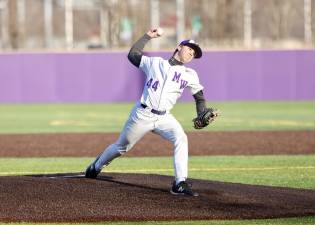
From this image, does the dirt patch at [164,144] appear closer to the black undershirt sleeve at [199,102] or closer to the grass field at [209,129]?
the grass field at [209,129]

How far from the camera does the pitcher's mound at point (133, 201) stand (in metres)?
8.27

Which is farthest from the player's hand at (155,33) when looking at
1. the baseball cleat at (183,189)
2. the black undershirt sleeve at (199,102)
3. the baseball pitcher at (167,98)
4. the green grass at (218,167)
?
the green grass at (218,167)

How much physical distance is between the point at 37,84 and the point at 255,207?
21.1 m

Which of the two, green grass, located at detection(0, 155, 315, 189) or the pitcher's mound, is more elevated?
the pitcher's mound

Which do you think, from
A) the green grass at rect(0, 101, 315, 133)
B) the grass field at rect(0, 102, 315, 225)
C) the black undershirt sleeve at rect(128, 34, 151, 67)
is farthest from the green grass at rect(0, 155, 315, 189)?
the green grass at rect(0, 101, 315, 133)

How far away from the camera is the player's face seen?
9.23 m

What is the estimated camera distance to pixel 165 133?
31.0 ft

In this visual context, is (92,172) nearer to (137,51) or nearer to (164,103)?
(164,103)

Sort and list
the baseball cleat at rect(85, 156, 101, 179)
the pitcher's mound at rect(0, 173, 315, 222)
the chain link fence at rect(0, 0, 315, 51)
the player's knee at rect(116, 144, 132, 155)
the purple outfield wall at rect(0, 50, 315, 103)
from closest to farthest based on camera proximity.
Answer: the pitcher's mound at rect(0, 173, 315, 222), the player's knee at rect(116, 144, 132, 155), the baseball cleat at rect(85, 156, 101, 179), the purple outfield wall at rect(0, 50, 315, 103), the chain link fence at rect(0, 0, 315, 51)

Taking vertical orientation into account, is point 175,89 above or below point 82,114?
above

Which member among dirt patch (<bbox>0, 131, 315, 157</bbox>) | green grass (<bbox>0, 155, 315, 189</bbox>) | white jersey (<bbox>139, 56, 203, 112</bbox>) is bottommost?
dirt patch (<bbox>0, 131, 315, 157</bbox>)

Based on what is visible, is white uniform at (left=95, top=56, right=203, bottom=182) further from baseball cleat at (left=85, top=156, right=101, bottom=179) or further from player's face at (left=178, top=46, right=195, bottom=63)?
baseball cleat at (left=85, top=156, right=101, bottom=179)

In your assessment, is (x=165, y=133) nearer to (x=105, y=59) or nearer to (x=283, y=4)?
(x=105, y=59)

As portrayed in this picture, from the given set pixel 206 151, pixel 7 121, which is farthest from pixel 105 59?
pixel 206 151
